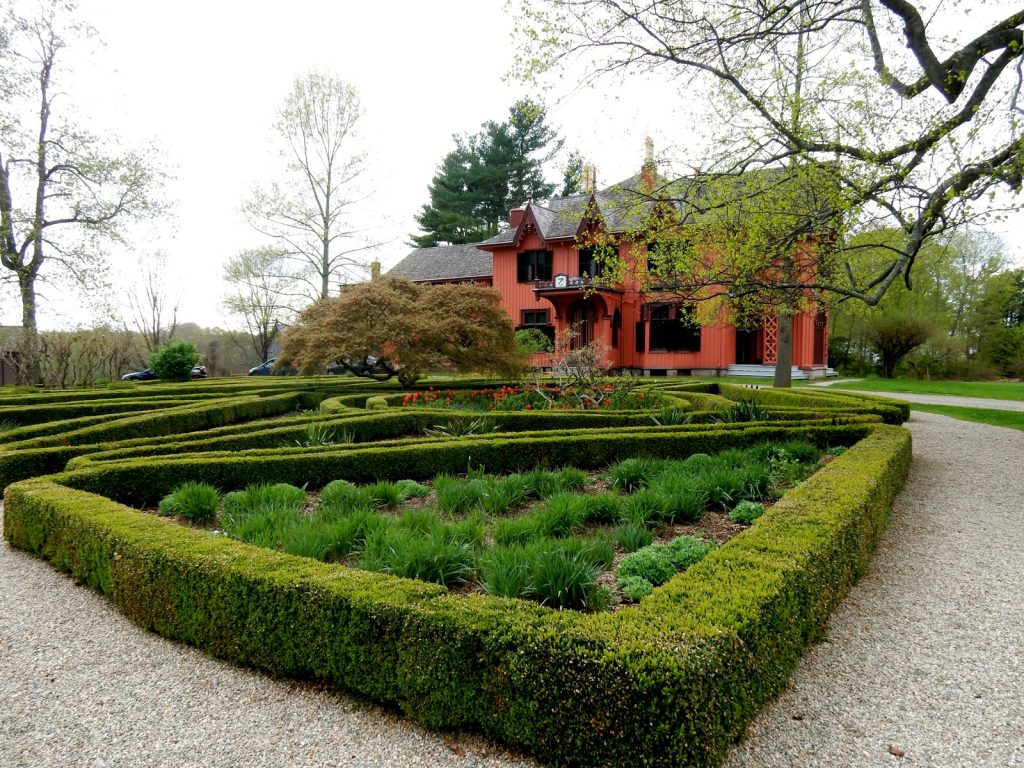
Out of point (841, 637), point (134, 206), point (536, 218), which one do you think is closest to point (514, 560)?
point (841, 637)

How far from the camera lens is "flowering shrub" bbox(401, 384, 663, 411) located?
10.2 meters

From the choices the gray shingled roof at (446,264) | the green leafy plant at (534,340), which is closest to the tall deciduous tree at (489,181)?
the gray shingled roof at (446,264)

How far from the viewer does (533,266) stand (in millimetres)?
26109

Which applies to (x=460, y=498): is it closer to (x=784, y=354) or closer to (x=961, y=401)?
(x=784, y=354)

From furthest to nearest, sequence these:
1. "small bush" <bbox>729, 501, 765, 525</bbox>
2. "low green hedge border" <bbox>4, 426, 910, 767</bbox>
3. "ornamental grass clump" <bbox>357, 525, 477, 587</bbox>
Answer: "small bush" <bbox>729, 501, 765, 525</bbox> < "ornamental grass clump" <bbox>357, 525, 477, 587</bbox> < "low green hedge border" <bbox>4, 426, 910, 767</bbox>

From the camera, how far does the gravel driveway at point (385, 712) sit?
2.31 m

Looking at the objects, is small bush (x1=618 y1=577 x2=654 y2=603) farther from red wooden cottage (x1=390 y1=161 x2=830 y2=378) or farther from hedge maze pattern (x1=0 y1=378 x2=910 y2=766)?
red wooden cottage (x1=390 y1=161 x2=830 y2=378)

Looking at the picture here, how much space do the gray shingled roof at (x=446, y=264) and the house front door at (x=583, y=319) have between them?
5297 mm

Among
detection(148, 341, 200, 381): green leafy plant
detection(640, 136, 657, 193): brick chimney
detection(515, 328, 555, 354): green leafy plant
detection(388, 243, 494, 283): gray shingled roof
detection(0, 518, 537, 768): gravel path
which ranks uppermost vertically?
detection(388, 243, 494, 283): gray shingled roof

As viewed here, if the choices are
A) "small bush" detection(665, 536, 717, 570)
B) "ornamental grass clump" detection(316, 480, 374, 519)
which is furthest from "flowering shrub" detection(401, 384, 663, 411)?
"small bush" detection(665, 536, 717, 570)

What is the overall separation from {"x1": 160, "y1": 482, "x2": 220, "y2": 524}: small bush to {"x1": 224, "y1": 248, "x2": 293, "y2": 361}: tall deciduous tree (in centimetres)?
2342

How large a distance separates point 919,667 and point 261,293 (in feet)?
107

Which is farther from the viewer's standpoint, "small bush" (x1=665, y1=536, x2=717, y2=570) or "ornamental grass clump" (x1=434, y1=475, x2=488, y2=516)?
"ornamental grass clump" (x1=434, y1=475, x2=488, y2=516)

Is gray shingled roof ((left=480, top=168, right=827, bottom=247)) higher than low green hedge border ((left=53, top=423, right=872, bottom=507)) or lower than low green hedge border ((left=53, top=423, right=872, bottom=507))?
higher
